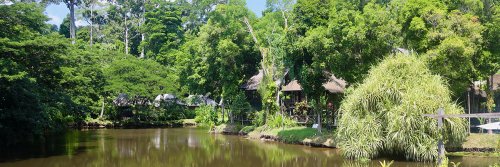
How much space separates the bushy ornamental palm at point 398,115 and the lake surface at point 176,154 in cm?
71

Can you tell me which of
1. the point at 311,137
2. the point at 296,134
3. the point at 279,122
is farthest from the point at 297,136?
the point at 279,122

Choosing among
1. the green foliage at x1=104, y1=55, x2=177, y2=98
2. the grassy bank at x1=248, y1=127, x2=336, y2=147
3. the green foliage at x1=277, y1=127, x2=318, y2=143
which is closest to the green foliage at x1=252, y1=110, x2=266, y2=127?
the grassy bank at x1=248, y1=127, x2=336, y2=147

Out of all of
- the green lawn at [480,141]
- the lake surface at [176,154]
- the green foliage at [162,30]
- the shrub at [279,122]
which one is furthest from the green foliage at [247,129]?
the green foliage at [162,30]

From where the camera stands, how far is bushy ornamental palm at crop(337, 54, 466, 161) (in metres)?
18.7

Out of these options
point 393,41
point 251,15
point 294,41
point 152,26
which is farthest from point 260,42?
point 152,26

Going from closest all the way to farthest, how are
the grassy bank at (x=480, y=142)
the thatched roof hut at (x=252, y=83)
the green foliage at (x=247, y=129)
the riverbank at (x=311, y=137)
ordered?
the riverbank at (x=311, y=137), the grassy bank at (x=480, y=142), the green foliage at (x=247, y=129), the thatched roof hut at (x=252, y=83)

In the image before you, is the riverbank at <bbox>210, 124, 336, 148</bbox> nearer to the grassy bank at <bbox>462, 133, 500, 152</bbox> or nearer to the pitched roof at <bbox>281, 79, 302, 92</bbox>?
the pitched roof at <bbox>281, 79, 302, 92</bbox>

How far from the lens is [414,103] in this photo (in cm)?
1883

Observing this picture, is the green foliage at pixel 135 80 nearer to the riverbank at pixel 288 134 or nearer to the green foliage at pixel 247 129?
the riverbank at pixel 288 134

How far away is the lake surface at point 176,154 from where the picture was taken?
64.4 feet

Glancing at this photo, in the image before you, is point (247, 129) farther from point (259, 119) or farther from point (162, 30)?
point (162, 30)

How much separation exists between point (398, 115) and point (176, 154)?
11.3 meters

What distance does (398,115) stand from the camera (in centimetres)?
1892

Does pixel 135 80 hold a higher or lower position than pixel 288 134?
higher
